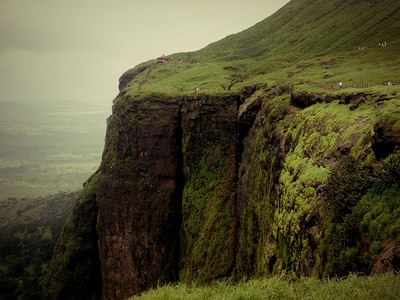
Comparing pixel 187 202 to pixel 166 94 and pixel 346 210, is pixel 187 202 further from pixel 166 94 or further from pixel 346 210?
pixel 346 210

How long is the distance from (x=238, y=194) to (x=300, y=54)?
166 feet

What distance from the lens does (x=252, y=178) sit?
3462 cm

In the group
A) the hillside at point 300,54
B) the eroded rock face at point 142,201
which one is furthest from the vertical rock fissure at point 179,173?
the hillside at point 300,54

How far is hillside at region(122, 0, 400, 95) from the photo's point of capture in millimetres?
47188

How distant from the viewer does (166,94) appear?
50094 millimetres

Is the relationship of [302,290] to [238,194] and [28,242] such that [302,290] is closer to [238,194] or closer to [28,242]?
[238,194]

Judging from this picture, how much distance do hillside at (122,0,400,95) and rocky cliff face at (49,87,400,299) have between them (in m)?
5.93

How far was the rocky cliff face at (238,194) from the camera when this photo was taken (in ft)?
48.3

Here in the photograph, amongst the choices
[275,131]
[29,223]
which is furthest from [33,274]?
[275,131]

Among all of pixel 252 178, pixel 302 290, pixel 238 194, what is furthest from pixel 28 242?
pixel 302 290

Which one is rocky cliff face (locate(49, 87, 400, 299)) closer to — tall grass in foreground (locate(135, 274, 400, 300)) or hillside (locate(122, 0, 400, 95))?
tall grass in foreground (locate(135, 274, 400, 300))

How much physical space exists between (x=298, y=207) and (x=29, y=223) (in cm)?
13674

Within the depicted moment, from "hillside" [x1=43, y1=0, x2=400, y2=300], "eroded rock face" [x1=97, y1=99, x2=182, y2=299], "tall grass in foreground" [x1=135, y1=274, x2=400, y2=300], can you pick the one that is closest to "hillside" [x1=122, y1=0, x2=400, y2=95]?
"hillside" [x1=43, y1=0, x2=400, y2=300]

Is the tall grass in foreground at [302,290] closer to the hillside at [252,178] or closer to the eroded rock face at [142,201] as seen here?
the hillside at [252,178]
